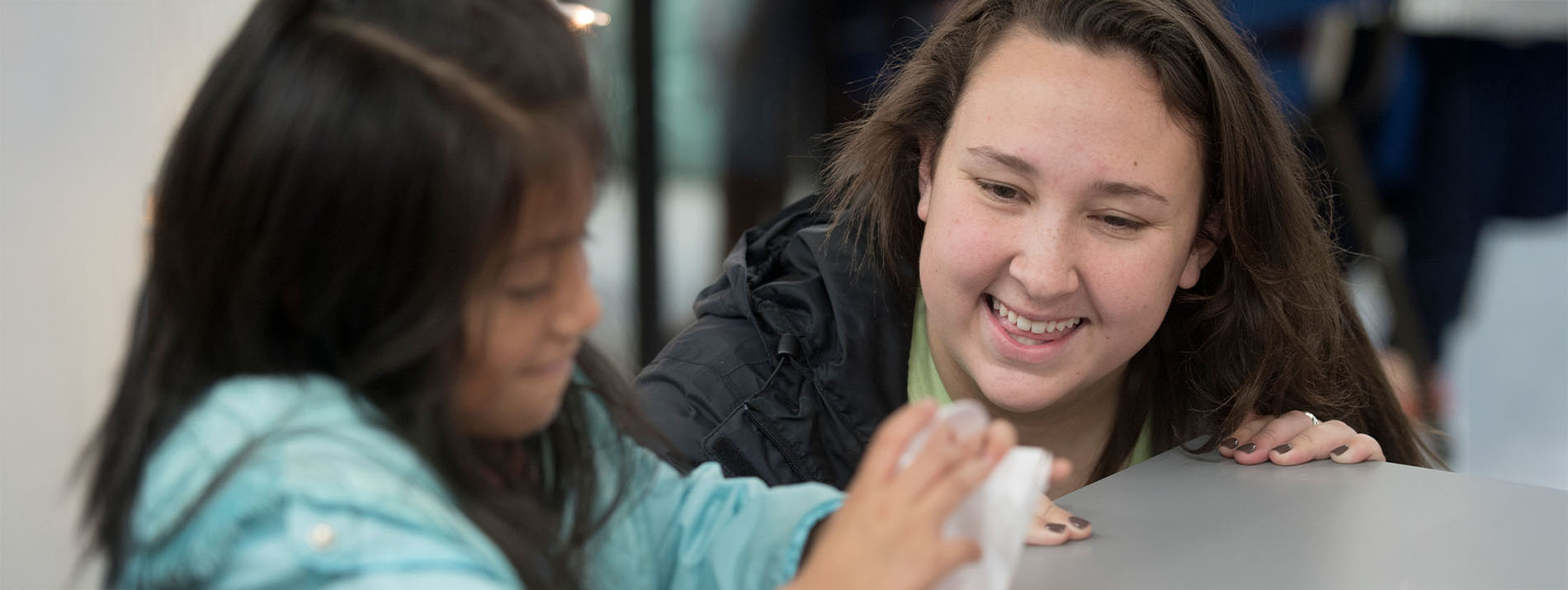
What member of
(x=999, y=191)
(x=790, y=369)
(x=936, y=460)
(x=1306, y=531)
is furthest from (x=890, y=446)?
(x=790, y=369)

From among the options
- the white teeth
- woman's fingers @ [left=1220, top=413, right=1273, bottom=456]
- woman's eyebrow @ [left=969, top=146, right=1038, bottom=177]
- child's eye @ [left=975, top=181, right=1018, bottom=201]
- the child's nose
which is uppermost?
woman's eyebrow @ [left=969, top=146, right=1038, bottom=177]

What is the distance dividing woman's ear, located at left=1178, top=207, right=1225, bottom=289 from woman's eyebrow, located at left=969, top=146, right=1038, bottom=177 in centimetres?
24

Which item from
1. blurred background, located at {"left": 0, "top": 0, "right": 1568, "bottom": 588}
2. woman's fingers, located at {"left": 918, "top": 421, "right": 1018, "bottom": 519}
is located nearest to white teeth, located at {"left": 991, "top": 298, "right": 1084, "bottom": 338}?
blurred background, located at {"left": 0, "top": 0, "right": 1568, "bottom": 588}

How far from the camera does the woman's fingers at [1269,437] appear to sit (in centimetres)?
112

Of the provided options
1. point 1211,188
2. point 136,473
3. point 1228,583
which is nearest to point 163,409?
point 136,473

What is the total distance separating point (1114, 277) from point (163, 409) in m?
0.78

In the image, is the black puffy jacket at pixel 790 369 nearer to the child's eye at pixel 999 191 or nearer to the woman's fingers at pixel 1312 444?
the child's eye at pixel 999 191

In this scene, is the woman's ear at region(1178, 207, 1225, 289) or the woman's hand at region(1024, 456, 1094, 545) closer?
the woman's hand at region(1024, 456, 1094, 545)

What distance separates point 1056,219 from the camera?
1103 mm

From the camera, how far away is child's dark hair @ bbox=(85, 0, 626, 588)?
573mm

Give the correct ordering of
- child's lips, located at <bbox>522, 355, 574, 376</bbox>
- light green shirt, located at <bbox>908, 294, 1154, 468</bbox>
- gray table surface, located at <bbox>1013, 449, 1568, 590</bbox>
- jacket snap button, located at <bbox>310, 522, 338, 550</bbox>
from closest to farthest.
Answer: jacket snap button, located at <bbox>310, 522, 338, 550</bbox> < child's lips, located at <bbox>522, 355, 574, 376</bbox> < gray table surface, located at <bbox>1013, 449, 1568, 590</bbox> < light green shirt, located at <bbox>908, 294, 1154, 468</bbox>

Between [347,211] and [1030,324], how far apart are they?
0.73 meters

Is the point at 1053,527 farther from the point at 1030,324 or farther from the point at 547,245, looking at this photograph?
the point at 547,245

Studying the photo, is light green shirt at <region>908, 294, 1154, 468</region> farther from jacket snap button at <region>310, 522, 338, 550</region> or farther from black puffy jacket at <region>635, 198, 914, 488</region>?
jacket snap button at <region>310, 522, 338, 550</region>
